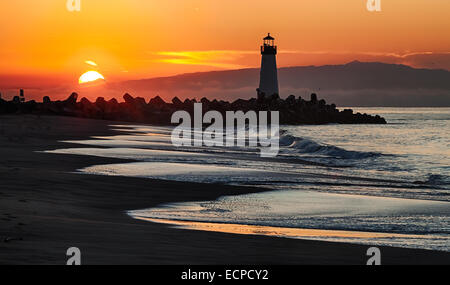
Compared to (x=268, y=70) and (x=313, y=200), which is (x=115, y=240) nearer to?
(x=313, y=200)

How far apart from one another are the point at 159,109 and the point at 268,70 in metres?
16.9

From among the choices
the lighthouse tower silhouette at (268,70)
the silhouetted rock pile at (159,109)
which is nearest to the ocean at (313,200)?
the silhouetted rock pile at (159,109)

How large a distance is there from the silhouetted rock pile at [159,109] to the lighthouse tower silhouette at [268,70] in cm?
215

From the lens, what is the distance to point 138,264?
5.20 metres

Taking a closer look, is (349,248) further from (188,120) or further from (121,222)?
(188,120)

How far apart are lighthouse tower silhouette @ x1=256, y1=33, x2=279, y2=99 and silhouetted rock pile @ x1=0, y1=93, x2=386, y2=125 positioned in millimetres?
2155

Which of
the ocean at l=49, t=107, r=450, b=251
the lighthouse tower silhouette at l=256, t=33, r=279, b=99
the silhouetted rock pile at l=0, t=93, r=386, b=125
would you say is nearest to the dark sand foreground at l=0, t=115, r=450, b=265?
the ocean at l=49, t=107, r=450, b=251

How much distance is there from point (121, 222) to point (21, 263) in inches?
117

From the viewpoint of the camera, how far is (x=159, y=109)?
215 ft

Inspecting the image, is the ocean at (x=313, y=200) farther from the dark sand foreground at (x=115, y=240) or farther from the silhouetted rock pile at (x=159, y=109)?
the silhouetted rock pile at (x=159, y=109)

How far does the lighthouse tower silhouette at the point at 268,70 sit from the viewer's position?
245 feet

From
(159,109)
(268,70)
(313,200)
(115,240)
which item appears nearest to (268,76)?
(268,70)

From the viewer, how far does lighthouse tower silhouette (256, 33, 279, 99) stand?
7456cm

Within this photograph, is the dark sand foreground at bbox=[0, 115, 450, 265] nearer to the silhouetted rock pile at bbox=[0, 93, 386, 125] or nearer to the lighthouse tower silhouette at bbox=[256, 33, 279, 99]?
the silhouetted rock pile at bbox=[0, 93, 386, 125]
